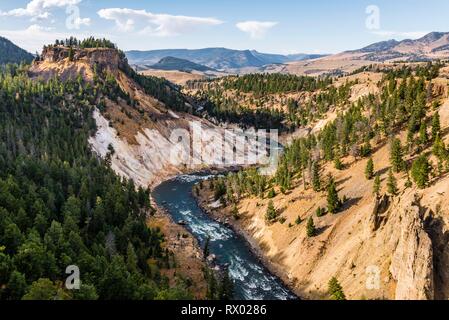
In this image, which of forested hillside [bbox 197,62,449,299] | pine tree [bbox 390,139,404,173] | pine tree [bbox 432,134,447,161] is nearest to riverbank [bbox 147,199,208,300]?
forested hillside [bbox 197,62,449,299]

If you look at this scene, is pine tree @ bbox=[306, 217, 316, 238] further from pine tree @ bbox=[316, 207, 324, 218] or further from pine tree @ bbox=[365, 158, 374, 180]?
pine tree @ bbox=[365, 158, 374, 180]

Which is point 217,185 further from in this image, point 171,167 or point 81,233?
point 81,233

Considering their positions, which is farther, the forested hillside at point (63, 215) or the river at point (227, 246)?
the river at point (227, 246)

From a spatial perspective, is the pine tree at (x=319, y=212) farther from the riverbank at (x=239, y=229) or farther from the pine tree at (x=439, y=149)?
the pine tree at (x=439, y=149)

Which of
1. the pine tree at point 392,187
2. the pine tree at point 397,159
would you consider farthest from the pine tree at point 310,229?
the pine tree at point 397,159

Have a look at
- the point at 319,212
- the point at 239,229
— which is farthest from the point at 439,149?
the point at 239,229

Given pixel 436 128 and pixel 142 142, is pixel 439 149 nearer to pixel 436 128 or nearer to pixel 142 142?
pixel 436 128
